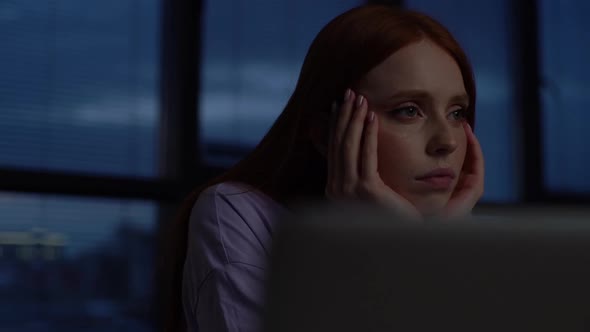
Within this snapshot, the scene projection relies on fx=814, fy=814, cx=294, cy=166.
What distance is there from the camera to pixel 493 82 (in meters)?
3.83

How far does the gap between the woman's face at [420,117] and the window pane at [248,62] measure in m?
2.16

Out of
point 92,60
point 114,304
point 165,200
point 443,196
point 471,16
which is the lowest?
point 114,304

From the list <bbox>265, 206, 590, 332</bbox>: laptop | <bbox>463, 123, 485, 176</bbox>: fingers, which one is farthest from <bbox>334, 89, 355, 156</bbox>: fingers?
<bbox>265, 206, 590, 332</bbox>: laptop

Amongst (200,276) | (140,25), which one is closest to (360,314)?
(200,276)

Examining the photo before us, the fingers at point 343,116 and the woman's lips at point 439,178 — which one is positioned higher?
the fingers at point 343,116

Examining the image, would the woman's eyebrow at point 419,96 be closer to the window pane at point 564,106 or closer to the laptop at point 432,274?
the laptop at point 432,274

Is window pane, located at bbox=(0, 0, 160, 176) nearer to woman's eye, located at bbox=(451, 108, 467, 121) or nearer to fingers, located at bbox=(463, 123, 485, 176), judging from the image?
fingers, located at bbox=(463, 123, 485, 176)

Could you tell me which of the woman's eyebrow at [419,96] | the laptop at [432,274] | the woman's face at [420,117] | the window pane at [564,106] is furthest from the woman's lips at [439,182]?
the window pane at [564,106]

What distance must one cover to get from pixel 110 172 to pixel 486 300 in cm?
283

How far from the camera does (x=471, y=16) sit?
382cm

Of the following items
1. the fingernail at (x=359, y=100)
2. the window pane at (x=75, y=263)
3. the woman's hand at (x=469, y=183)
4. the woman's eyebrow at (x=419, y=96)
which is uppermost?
the woman's eyebrow at (x=419, y=96)

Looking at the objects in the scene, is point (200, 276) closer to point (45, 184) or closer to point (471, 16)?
point (45, 184)

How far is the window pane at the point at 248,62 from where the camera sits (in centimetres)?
321

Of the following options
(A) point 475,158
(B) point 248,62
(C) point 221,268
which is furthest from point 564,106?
(C) point 221,268
